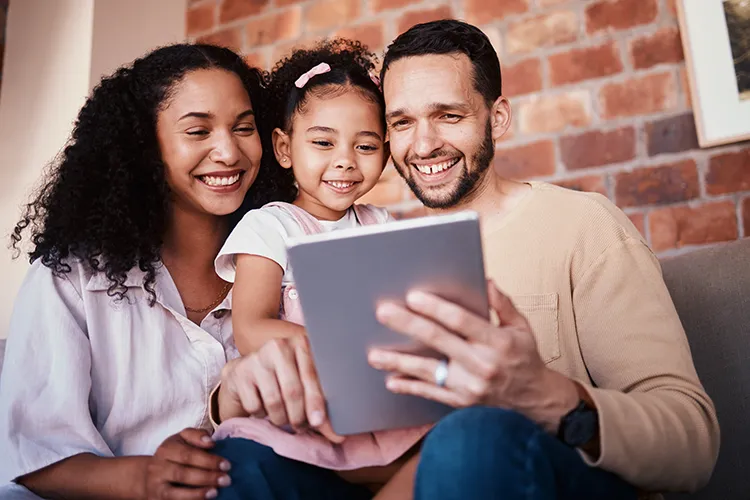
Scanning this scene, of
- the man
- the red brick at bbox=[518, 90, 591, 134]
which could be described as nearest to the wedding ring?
the man

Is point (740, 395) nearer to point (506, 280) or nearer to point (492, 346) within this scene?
point (506, 280)

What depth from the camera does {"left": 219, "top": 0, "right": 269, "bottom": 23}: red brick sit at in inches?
100

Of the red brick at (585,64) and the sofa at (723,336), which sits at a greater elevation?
the red brick at (585,64)

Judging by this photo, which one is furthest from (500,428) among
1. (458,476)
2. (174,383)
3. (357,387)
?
(174,383)

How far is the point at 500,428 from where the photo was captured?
0.78 meters

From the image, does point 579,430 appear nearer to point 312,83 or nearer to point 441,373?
point 441,373

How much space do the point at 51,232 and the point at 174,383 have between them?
1.26 ft

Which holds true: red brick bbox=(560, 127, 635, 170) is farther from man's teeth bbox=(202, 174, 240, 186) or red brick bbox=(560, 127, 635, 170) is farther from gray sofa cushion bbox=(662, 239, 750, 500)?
man's teeth bbox=(202, 174, 240, 186)

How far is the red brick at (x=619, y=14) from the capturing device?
1.91 m

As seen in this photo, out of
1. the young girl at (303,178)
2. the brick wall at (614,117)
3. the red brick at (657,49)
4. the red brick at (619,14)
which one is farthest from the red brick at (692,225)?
the young girl at (303,178)

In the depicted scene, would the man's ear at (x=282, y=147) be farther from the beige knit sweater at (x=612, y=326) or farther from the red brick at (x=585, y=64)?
the red brick at (x=585, y=64)

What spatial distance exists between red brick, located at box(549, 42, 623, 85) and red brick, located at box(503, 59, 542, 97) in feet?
0.13

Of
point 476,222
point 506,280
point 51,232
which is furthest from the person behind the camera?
point 51,232

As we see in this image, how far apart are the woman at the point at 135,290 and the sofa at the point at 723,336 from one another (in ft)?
1.00
